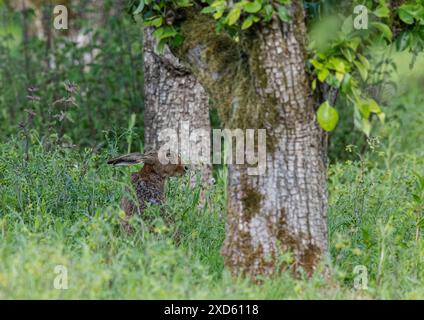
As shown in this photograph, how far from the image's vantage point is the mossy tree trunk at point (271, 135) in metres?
4.46

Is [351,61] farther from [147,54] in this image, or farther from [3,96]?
[3,96]

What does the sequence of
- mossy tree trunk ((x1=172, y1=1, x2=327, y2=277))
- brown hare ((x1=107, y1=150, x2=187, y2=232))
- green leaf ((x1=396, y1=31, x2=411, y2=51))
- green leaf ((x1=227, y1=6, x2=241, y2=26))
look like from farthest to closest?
brown hare ((x1=107, y1=150, x2=187, y2=232)) → green leaf ((x1=396, y1=31, x2=411, y2=51)) → mossy tree trunk ((x1=172, y1=1, x2=327, y2=277)) → green leaf ((x1=227, y1=6, x2=241, y2=26))

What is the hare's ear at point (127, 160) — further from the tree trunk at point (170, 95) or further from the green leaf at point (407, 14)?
the green leaf at point (407, 14)

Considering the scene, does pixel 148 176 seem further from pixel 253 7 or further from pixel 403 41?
pixel 403 41

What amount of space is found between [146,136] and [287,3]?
247cm

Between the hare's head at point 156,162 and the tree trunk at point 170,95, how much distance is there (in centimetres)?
77

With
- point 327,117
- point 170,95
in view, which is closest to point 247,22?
point 327,117

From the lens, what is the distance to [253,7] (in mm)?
4207

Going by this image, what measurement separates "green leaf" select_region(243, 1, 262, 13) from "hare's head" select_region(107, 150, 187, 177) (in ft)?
4.86

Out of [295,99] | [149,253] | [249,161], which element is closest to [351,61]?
[295,99]

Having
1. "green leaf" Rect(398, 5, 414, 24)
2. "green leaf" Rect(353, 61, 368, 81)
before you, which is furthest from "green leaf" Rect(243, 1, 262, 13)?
"green leaf" Rect(398, 5, 414, 24)

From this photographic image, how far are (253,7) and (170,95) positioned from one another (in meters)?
2.20

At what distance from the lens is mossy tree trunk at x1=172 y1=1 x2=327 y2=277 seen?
4.46m

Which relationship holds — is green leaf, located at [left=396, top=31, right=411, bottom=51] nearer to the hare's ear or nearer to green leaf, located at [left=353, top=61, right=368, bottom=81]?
green leaf, located at [left=353, top=61, right=368, bottom=81]
